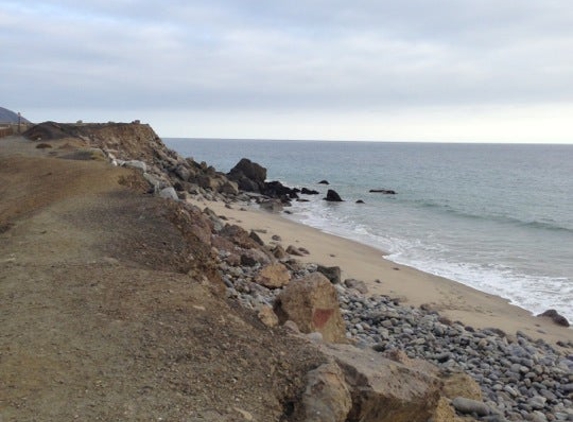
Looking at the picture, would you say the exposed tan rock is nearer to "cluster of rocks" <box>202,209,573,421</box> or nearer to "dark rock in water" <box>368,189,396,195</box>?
"cluster of rocks" <box>202,209,573,421</box>

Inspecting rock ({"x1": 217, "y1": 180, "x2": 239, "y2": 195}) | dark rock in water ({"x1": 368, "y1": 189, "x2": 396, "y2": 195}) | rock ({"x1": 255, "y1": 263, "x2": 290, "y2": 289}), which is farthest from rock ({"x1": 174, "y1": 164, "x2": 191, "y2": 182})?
rock ({"x1": 255, "y1": 263, "x2": 290, "y2": 289})

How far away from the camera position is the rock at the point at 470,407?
708 cm

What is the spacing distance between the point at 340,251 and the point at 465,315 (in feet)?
23.5

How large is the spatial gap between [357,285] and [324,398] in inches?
378

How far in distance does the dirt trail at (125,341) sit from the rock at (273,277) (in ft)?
7.87

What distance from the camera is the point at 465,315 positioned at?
13453mm

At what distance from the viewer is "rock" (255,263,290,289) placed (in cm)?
1160

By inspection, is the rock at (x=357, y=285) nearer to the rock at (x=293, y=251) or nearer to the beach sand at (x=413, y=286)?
the beach sand at (x=413, y=286)

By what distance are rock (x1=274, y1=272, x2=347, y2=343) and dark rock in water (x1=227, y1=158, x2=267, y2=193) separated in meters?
31.0

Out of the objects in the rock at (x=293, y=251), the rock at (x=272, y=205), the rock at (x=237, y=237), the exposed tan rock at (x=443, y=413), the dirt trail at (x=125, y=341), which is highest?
the dirt trail at (x=125, y=341)

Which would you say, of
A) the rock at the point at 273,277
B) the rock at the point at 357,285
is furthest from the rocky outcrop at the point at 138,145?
the rock at the point at 273,277

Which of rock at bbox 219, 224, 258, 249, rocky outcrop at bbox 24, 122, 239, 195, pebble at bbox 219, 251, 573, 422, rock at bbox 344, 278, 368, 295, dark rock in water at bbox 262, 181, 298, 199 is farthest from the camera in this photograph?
dark rock in water at bbox 262, 181, 298, 199

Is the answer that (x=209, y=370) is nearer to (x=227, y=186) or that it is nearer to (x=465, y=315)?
(x=465, y=315)

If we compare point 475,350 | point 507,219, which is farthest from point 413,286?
point 507,219
